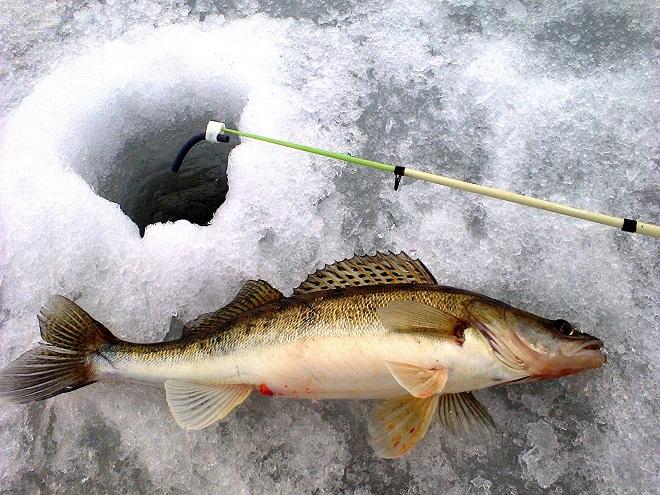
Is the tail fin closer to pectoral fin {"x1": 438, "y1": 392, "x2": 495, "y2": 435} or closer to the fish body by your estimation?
the fish body

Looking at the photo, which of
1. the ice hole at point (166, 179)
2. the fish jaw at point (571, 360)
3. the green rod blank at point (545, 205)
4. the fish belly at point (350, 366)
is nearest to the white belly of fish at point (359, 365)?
the fish belly at point (350, 366)

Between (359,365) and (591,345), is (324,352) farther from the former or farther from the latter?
(591,345)

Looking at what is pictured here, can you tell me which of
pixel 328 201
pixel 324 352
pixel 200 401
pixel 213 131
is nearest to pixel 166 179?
pixel 213 131

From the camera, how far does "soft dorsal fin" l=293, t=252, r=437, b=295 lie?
1647mm

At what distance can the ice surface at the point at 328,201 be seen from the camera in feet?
5.65

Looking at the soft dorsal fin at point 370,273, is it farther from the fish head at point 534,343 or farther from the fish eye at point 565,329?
the fish eye at point 565,329

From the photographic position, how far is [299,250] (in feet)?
6.24

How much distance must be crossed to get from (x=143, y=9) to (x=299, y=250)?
1.24m

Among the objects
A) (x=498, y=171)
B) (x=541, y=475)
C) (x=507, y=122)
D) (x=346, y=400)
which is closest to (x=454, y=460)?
(x=541, y=475)

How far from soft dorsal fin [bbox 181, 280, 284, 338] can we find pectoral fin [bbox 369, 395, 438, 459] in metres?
0.46

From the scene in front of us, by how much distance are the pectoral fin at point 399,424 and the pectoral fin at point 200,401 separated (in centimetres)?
39

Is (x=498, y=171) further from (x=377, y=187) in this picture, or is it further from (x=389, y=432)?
(x=389, y=432)

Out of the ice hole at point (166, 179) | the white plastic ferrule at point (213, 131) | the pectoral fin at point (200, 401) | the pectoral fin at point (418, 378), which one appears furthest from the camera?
the ice hole at point (166, 179)

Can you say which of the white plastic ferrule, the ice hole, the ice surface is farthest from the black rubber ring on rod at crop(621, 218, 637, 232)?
the ice hole
